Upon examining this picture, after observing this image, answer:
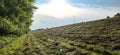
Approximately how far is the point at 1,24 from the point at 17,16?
724cm

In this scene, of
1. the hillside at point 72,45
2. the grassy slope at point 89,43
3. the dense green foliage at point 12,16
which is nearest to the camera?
the grassy slope at point 89,43

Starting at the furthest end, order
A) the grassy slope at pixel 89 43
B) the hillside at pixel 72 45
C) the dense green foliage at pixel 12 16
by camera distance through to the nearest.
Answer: the dense green foliage at pixel 12 16
the hillside at pixel 72 45
the grassy slope at pixel 89 43

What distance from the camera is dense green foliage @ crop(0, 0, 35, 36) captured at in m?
50.9

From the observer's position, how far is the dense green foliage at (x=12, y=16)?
50938 mm

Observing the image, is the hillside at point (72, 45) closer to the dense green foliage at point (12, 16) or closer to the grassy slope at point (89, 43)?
the grassy slope at point (89, 43)

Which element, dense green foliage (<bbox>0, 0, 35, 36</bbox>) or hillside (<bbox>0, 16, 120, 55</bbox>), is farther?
dense green foliage (<bbox>0, 0, 35, 36</bbox>)

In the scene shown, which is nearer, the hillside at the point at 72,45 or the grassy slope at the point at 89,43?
the grassy slope at the point at 89,43

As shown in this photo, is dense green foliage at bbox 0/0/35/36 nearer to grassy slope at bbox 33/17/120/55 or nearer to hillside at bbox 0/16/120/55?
hillside at bbox 0/16/120/55

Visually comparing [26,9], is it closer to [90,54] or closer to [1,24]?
[1,24]

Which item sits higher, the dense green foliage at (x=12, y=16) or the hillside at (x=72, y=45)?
the dense green foliage at (x=12, y=16)

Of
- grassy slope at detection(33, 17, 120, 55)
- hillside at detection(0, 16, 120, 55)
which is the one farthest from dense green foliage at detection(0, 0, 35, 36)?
grassy slope at detection(33, 17, 120, 55)

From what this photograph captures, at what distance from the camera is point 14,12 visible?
5450cm

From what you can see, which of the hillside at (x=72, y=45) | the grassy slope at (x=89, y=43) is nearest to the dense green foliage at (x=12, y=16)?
the hillside at (x=72, y=45)

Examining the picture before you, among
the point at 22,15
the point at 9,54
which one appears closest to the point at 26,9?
the point at 22,15
